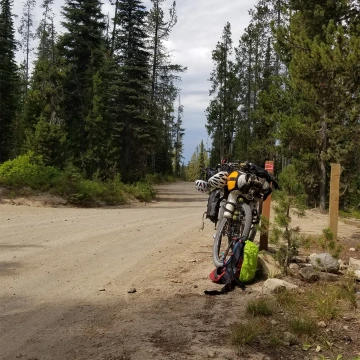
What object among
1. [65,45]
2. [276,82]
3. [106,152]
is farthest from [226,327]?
[65,45]

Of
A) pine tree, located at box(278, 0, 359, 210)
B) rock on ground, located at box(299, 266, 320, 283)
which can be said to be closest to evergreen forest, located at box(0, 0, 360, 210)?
pine tree, located at box(278, 0, 359, 210)

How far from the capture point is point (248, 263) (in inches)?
215

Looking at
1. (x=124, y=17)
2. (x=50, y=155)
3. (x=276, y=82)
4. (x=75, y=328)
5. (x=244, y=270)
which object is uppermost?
(x=124, y=17)

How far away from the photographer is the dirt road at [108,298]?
3672 millimetres

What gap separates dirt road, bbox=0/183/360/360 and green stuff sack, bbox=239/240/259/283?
0.32 metres

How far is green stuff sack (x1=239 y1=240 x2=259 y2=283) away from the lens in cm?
546

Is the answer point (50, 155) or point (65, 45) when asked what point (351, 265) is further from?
point (65, 45)

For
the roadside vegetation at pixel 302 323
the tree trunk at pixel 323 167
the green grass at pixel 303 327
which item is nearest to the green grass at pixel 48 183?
the tree trunk at pixel 323 167

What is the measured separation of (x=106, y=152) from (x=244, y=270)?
21.6 meters

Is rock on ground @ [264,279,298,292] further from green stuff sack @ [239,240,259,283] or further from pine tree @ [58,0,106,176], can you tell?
pine tree @ [58,0,106,176]

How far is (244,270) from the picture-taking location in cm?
550

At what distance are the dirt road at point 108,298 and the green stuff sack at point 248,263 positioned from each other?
0.32 m

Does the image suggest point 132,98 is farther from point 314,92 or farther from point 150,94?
point 314,92

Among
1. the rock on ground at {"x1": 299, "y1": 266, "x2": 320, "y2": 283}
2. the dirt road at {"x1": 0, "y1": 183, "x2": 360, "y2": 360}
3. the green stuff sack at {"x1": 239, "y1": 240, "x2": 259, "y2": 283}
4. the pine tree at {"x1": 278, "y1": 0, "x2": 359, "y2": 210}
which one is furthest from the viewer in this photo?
the pine tree at {"x1": 278, "y1": 0, "x2": 359, "y2": 210}
